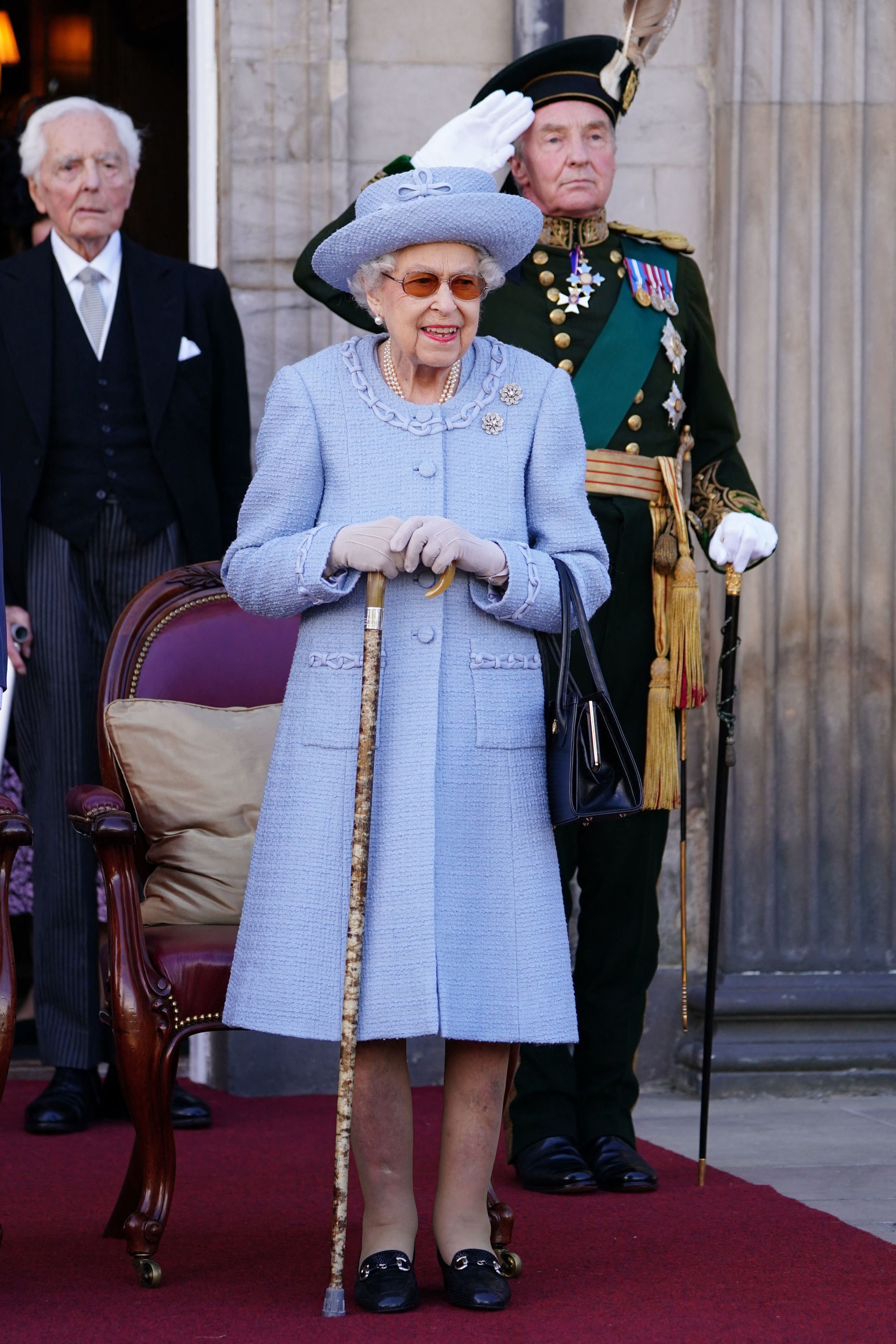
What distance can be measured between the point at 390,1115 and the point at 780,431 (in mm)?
2690

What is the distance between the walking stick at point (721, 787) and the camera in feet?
13.7

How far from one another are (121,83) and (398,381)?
3.19m

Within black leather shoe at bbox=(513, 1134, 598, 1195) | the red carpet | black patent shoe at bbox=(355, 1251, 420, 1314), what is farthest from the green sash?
black patent shoe at bbox=(355, 1251, 420, 1314)

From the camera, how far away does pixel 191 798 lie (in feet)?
13.1

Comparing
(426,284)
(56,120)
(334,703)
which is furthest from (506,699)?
(56,120)

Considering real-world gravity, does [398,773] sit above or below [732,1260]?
above

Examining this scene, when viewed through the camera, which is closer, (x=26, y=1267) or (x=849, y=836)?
(x=26, y=1267)

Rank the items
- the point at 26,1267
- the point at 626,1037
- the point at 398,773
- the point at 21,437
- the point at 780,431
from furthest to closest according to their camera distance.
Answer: the point at 780,431, the point at 21,437, the point at 626,1037, the point at 26,1267, the point at 398,773

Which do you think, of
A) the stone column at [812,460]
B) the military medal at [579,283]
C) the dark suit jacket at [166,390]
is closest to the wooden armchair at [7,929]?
the dark suit jacket at [166,390]

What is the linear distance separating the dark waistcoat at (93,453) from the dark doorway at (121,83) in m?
1.29

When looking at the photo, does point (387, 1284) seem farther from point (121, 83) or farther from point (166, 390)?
point (121, 83)

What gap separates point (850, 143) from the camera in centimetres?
545

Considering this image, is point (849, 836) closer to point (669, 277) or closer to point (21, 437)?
point (669, 277)

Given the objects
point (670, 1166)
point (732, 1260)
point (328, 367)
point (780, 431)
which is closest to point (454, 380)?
point (328, 367)
